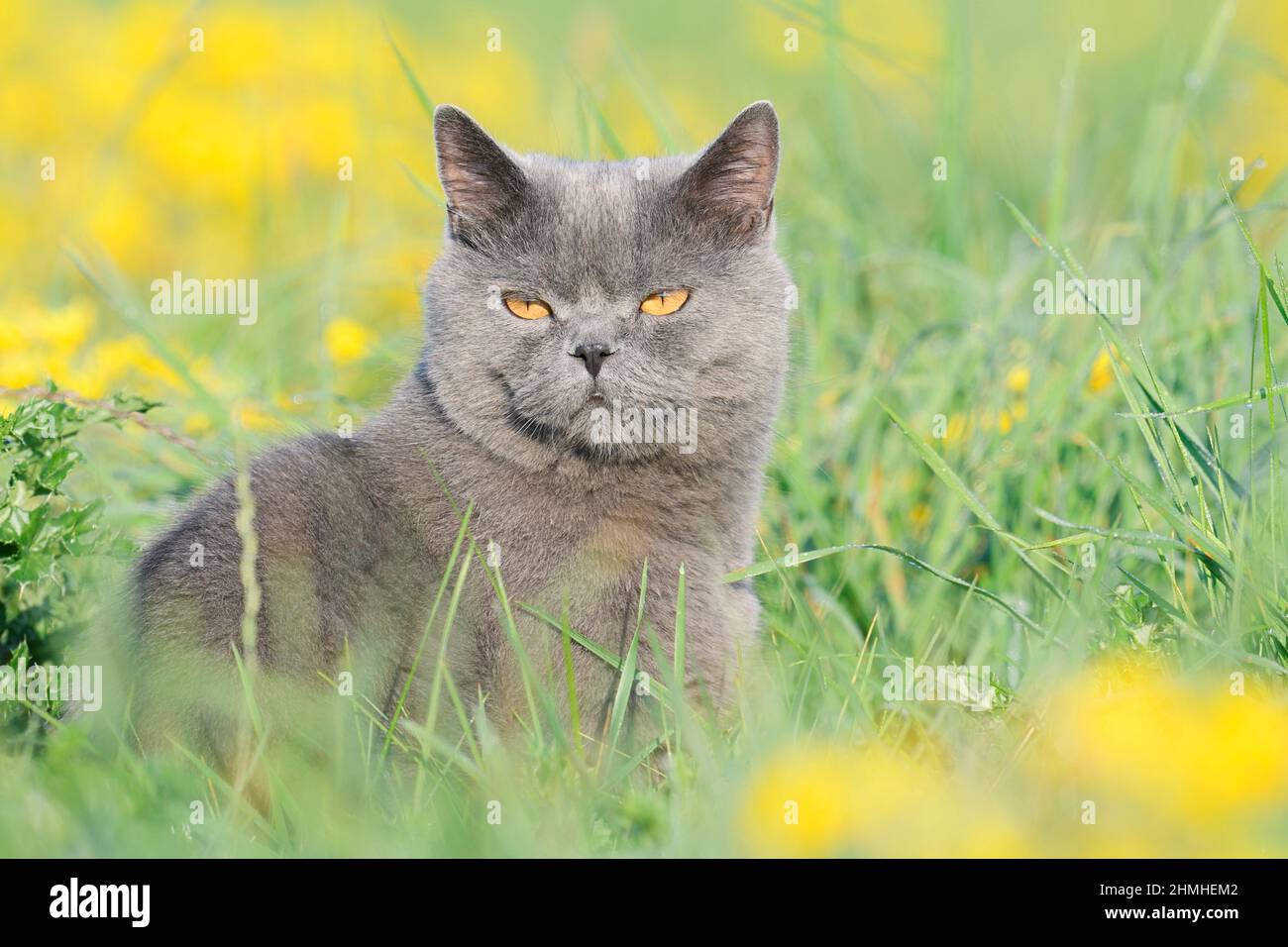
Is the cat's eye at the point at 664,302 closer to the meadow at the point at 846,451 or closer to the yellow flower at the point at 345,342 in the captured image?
the meadow at the point at 846,451

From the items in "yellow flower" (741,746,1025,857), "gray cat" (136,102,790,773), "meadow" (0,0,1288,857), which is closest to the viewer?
"yellow flower" (741,746,1025,857)

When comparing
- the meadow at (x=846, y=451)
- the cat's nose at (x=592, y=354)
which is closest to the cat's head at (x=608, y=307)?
the cat's nose at (x=592, y=354)

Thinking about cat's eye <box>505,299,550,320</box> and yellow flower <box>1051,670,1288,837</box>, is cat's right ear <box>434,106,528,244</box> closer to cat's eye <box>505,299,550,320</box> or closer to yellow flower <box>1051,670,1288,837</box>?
cat's eye <box>505,299,550,320</box>

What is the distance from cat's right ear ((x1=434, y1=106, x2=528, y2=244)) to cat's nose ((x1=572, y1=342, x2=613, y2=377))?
14.0 inches

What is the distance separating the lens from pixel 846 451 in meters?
3.32

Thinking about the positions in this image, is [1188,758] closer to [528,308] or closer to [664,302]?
[664,302]

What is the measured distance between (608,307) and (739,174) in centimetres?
38

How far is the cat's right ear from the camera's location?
2.48 metres

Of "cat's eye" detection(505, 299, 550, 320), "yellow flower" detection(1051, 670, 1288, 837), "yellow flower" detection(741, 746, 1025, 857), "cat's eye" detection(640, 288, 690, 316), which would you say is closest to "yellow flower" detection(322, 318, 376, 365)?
"cat's eye" detection(505, 299, 550, 320)

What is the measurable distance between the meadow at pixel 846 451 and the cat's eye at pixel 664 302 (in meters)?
0.49

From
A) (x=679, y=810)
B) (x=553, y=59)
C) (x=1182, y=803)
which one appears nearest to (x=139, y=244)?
(x=553, y=59)

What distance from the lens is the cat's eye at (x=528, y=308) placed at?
8.11 feet

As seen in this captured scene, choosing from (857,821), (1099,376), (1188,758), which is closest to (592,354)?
(857,821)

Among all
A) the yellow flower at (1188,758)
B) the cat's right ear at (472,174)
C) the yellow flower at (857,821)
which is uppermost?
the cat's right ear at (472,174)
